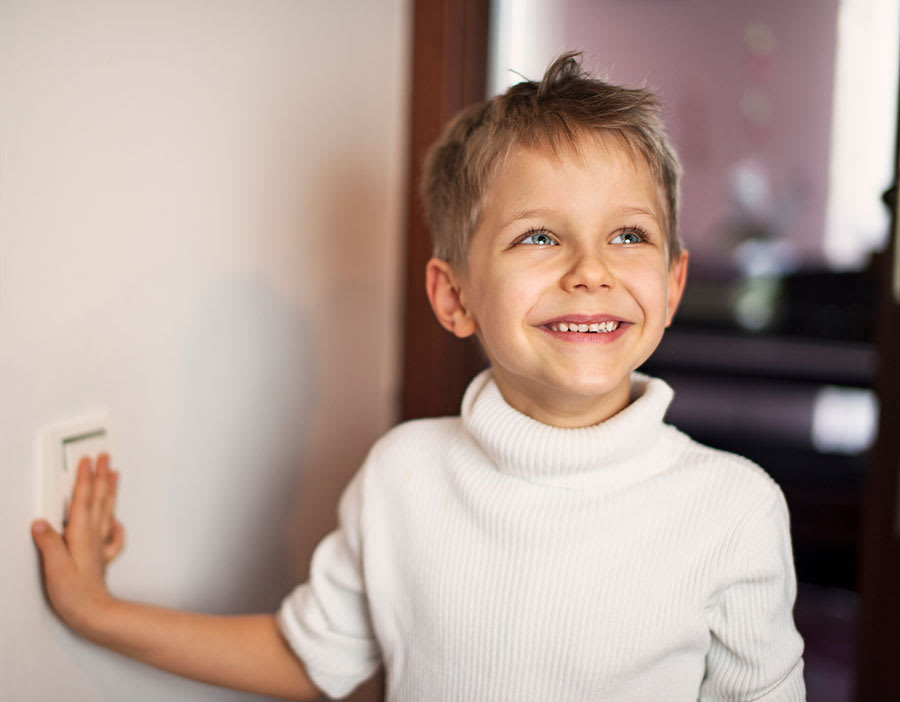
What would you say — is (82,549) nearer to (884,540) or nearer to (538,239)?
(538,239)

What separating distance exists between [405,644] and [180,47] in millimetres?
679

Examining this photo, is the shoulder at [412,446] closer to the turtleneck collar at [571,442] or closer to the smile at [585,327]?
the turtleneck collar at [571,442]

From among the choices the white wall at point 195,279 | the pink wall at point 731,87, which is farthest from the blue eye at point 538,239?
the pink wall at point 731,87

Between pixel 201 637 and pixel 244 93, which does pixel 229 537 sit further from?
pixel 244 93

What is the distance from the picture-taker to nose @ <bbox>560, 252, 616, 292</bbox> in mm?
767

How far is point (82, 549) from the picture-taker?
0.77 meters

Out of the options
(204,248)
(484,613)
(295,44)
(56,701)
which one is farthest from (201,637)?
(295,44)

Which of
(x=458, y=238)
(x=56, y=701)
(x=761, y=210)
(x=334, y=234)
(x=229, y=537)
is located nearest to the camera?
(x=56, y=701)

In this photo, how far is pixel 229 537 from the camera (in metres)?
1.02

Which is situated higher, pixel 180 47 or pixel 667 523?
pixel 180 47

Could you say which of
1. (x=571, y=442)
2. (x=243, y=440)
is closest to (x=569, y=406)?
(x=571, y=442)

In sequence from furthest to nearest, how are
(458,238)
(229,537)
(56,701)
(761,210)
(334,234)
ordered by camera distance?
1. (761,210)
2. (334,234)
3. (229,537)
4. (458,238)
5. (56,701)

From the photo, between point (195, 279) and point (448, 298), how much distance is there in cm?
29

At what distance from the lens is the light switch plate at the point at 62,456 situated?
738 mm
